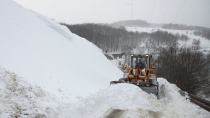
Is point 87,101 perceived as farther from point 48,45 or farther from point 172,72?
point 172,72

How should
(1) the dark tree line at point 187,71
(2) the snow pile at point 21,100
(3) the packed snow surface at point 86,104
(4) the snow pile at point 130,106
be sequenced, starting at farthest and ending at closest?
(1) the dark tree line at point 187,71, (4) the snow pile at point 130,106, (3) the packed snow surface at point 86,104, (2) the snow pile at point 21,100

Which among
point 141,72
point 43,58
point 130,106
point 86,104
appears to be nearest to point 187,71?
point 141,72

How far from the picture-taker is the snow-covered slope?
64.6ft

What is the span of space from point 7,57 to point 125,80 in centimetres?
743

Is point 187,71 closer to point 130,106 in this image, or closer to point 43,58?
point 43,58

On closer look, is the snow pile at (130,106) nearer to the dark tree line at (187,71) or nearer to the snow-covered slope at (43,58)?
the snow-covered slope at (43,58)

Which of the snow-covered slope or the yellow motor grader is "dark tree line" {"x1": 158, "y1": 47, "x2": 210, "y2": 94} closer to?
the snow-covered slope

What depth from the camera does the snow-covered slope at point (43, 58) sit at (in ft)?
64.6

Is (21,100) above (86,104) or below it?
above

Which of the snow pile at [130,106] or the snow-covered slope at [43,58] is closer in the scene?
the snow pile at [130,106]

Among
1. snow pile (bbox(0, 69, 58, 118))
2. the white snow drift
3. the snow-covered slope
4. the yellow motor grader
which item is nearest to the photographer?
snow pile (bbox(0, 69, 58, 118))

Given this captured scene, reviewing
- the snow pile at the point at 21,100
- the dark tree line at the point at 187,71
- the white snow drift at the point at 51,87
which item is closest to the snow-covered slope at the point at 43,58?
the white snow drift at the point at 51,87

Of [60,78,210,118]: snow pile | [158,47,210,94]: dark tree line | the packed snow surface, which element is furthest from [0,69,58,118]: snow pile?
[158,47,210,94]: dark tree line

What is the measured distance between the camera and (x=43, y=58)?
81.3 feet
